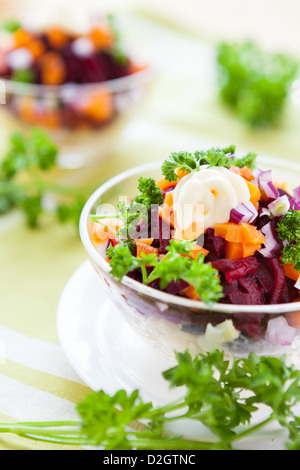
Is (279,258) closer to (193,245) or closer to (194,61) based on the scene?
(193,245)

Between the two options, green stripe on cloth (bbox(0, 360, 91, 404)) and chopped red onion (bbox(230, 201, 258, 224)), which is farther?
green stripe on cloth (bbox(0, 360, 91, 404))

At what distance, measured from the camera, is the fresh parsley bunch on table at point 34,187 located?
2918 millimetres

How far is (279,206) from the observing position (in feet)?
6.26

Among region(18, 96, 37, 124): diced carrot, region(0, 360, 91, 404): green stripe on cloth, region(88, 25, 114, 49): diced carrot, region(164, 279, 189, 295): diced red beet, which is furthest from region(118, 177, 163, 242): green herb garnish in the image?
region(88, 25, 114, 49): diced carrot

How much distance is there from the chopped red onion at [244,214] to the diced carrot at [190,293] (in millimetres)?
262

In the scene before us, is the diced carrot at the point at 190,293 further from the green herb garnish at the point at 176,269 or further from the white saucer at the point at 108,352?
the white saucer at the point at 108,352

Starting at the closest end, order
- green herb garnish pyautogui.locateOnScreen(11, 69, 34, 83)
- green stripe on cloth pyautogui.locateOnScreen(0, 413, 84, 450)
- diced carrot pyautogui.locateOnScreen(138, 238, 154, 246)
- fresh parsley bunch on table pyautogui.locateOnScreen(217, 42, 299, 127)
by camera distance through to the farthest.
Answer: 1. green stripe on cloth pyautogui.locateOnScreen(0, 413, 84, 450)
2. diced carrot pyautogui.locateOnScreen(138, 238, 154, 246)
3. green herb garnish pyautogui.locateOnScreen(11, 69, 34, 83)
4. fresh parsley bunch on table pyautogui.locateOnScreen(217, 42, 299, 127)

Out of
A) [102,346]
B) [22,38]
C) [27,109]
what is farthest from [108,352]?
[22,38]

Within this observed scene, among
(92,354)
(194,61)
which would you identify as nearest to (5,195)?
(92,354)

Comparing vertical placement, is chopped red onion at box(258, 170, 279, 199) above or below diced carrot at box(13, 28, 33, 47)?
below

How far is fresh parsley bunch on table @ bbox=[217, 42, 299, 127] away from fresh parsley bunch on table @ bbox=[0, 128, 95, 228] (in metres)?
1.23

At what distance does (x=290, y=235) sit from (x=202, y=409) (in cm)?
59

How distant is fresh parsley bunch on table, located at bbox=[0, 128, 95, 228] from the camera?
2.92m

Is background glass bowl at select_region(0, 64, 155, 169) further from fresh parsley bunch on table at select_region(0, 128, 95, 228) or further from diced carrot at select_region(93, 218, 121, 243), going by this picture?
diced carrot at select_region(93, 218, 121, 243)
